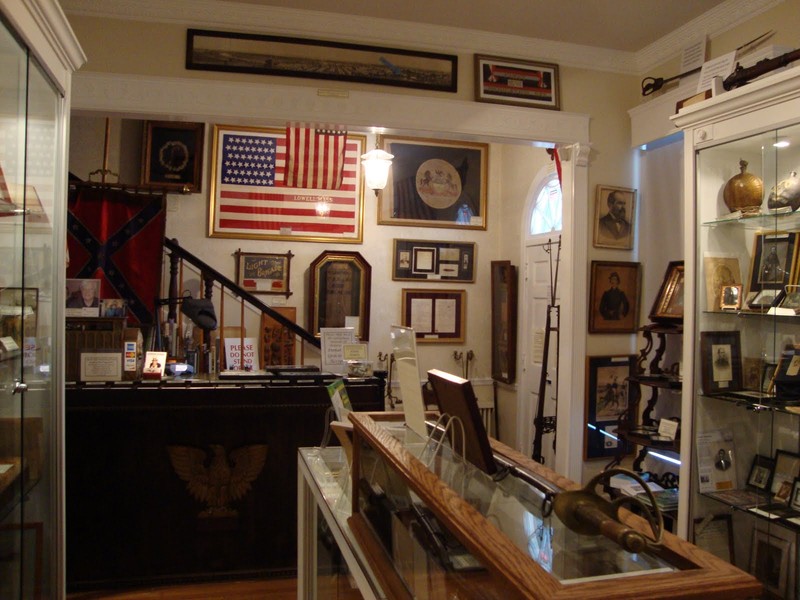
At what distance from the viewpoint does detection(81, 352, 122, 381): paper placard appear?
11.6 feet

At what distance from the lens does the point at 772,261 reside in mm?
2691

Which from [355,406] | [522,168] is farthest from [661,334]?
[522,168]

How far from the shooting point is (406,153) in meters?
6.20

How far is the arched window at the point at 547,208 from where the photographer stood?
213 inches

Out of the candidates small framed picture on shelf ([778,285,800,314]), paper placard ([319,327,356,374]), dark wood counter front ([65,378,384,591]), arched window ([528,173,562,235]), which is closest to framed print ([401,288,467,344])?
arched window ([528,173,562,235])

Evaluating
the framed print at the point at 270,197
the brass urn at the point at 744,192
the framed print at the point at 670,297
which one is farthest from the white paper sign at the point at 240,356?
the brass urn at the point at 744,192

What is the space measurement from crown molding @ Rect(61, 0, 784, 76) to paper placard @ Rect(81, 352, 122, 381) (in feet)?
5.94

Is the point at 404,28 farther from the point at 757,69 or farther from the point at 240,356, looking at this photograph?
the point at 240,356

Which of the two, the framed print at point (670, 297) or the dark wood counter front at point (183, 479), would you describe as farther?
the framed print at point (670, 297)

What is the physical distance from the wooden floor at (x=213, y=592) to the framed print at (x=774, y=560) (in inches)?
86.8

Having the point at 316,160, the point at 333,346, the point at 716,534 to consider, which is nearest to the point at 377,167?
the point at 316,160

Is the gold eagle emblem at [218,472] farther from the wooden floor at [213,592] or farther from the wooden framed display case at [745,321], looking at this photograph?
the wooden framed display case at [745,321]

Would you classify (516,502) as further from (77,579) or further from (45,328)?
(77,579)

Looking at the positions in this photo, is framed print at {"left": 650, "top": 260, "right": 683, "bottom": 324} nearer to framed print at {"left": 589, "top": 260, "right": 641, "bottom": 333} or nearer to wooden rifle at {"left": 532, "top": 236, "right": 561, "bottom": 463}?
framed print at {"left": 589, "top": 260, "right": 641, "bottom": 333}
